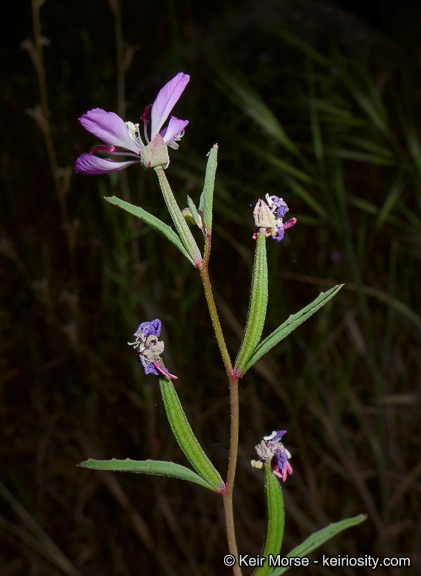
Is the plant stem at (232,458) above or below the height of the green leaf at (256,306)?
below

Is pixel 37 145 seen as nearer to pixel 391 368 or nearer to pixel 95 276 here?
pixel 95 276

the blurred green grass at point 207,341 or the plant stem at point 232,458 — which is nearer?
the plant stem at point 232,458

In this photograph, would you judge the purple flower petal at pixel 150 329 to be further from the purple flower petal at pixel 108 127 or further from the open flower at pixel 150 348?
the purple flower petal at pixel 108 127

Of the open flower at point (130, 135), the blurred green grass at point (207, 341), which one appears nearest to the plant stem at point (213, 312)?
the open flower at point (130, 135)

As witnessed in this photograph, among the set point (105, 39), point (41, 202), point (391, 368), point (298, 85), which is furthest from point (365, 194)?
point (105, 39)

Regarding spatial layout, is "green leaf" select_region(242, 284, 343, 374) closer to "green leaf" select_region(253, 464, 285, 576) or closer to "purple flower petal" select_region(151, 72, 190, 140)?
"green leaf" select_region(253, 464, 285, 576)

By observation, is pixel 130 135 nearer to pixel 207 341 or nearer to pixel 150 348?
pixel 150 348
